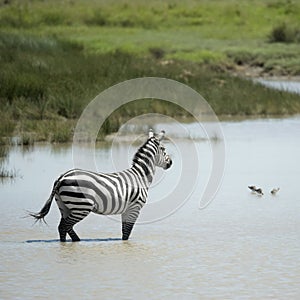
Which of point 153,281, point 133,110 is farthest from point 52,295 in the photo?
point 133,110

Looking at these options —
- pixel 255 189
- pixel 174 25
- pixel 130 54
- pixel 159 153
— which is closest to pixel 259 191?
pixel 255 189

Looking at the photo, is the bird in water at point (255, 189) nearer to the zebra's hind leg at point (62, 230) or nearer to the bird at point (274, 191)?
the bird at point (274, 191)

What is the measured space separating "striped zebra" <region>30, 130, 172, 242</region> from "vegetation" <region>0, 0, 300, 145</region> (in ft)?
22.9

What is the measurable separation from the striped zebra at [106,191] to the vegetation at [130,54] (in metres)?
6.97

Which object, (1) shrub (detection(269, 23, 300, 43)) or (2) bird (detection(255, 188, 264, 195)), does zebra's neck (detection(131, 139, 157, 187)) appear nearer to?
(2) bird (detection(255, 188, 264, 195))

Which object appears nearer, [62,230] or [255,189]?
[62,230]

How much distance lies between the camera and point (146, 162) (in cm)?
977

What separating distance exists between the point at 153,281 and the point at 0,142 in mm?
8391

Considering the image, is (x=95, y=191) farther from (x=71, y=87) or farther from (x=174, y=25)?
(x=174, y=25)

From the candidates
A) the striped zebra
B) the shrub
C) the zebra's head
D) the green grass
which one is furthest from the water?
the shrub

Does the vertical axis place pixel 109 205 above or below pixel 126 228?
above

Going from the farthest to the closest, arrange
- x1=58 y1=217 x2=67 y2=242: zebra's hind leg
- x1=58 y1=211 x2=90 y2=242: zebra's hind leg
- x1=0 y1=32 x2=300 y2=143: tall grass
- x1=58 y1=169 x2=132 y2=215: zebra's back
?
x1=0 y1=32 x2=300 y2=143: tall grass < x1=58 y1=217 x2=67 y2=242: zebra's hind leg < x1=58 y1=211 x2=90 y2=242: zebra's hind leg < x1=58 y1=169 x2=132 y2=215: zebra's back

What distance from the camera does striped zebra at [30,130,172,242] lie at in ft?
30.2

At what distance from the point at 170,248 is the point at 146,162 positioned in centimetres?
80
